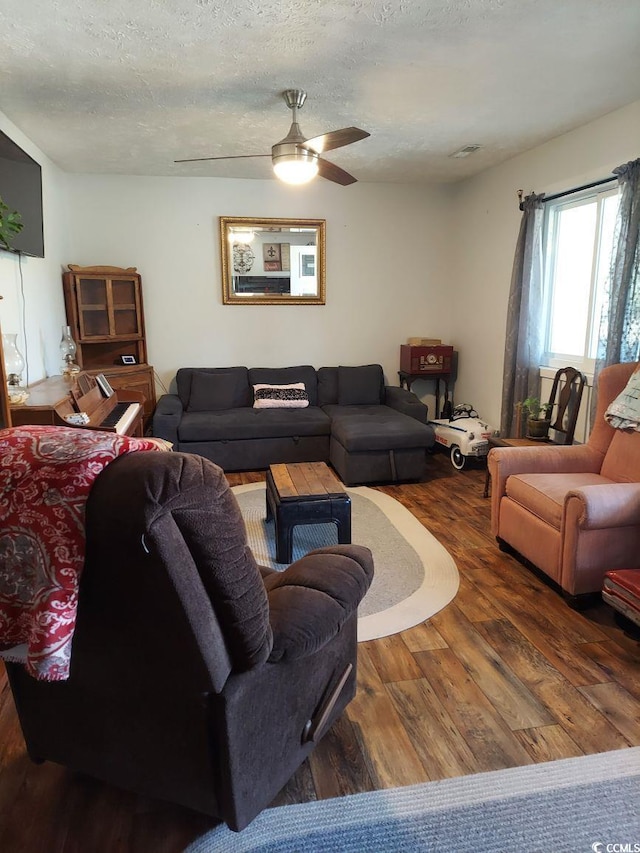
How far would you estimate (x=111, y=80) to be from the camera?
8.98ft

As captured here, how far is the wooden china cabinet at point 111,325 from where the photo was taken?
4.57 meters

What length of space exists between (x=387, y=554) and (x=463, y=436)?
187 centimetres

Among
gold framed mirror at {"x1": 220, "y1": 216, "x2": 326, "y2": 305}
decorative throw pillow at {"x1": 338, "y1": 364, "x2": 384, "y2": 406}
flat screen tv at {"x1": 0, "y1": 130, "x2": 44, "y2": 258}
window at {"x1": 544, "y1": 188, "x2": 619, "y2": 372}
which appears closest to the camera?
flat screen tv at {"x1": 0, "y1": 130, "x2": 44, "y2": 258}

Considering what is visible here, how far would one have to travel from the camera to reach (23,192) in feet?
10.7

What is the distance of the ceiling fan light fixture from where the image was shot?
118 inches

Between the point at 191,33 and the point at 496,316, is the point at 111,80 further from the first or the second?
the point at 496,316

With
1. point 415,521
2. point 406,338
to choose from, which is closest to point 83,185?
point 406,338

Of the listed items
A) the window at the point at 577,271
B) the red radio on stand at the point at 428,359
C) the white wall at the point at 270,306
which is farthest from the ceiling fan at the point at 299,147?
the red radio on stand at the point at 428,359

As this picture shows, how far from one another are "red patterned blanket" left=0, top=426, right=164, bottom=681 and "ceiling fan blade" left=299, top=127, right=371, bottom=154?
7.75 feet

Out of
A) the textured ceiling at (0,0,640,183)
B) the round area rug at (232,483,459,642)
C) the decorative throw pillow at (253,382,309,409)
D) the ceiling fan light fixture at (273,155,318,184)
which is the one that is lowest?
the round area rug at (232,483,459,642)

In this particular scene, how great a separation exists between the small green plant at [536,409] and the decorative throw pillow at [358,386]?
1639 millimetres

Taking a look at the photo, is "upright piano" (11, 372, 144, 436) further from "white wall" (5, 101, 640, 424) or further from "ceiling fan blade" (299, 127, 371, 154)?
"ceiling fan blade" (299, 127, 371, 154)

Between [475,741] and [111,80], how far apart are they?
3372mm

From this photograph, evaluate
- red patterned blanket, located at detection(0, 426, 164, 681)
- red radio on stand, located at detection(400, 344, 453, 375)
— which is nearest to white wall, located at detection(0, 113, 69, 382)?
red patterned blanket, located at detection(0, 426, 164, 681)
